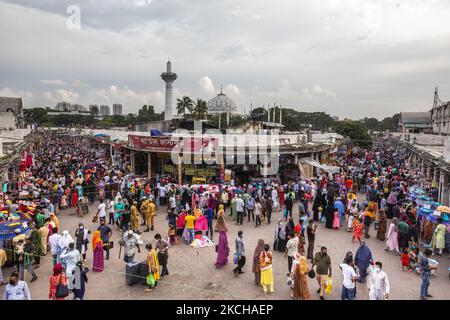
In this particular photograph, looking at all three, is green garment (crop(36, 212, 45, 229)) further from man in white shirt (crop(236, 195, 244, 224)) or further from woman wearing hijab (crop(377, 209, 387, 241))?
woman wearing hijab (crop(377, 209, 387, 241))

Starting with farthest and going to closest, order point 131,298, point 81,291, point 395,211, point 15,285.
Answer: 1. point 395,211
2. point 131,298
3. point 81,291
4. point 15,285

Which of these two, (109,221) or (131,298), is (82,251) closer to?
(131,298)

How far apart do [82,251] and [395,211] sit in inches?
438

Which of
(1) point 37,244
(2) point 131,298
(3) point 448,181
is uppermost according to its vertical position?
(3) point 448,181

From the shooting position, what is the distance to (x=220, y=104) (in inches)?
2063

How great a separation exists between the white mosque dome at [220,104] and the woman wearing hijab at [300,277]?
4583cm

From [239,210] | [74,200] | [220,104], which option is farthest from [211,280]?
[220,104]

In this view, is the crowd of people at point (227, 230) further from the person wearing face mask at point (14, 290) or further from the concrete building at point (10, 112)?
the concrete building at point (10, 112)

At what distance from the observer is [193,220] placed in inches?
415

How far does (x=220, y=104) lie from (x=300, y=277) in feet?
154

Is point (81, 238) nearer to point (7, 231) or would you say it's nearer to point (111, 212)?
point (7, 231)

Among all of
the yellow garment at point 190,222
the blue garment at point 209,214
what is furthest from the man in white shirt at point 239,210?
the yellow garment at point 190,222

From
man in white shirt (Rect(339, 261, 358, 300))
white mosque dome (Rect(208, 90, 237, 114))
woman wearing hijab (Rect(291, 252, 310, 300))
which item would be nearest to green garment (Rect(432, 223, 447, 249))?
man in white shirt (Rect(339, 261, 358, 300))

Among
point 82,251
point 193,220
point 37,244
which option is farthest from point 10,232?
point 193,220
